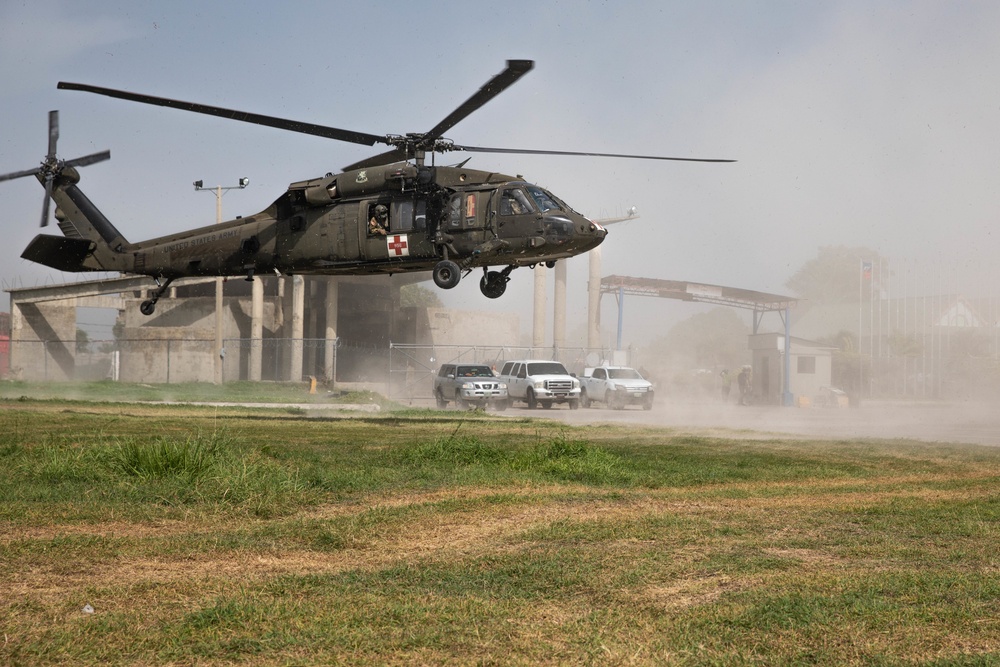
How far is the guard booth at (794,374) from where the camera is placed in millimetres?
45625

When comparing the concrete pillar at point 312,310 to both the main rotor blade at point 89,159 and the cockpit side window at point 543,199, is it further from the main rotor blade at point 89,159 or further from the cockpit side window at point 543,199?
the cockpit side window at point 543,199

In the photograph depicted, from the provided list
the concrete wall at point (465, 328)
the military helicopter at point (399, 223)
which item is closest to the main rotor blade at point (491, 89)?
the military helicopter at point (399, 223)

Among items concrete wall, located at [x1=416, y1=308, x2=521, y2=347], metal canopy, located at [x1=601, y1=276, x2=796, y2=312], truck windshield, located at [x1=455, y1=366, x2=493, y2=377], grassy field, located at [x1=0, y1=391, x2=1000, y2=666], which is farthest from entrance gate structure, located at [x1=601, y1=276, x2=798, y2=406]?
grassy field, located at [x1=0, y1=391, x2=1000, y2=666]

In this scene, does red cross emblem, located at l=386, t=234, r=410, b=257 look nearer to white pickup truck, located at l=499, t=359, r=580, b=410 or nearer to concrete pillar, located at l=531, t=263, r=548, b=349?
white pickup truck, located at l=499, t=359, r=580, b=410

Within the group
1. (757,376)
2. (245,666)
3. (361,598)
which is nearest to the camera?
(245,666)

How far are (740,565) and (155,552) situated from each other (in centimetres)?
368

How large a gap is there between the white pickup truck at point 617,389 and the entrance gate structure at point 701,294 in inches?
494

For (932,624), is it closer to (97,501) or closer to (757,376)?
(97,501)

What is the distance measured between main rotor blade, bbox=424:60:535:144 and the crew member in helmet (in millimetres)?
2037

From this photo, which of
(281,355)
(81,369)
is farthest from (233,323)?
(81,369)

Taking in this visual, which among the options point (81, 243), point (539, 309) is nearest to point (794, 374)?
point (539, 309)

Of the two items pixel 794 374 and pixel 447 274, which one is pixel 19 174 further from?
pixel 794 374

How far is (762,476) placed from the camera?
10.7 m

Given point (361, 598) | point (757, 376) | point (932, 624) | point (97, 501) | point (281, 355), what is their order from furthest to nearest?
point (281, 355)
point (757, 376)
point (97, 501)
point (361, 598)
point (932, 624)
